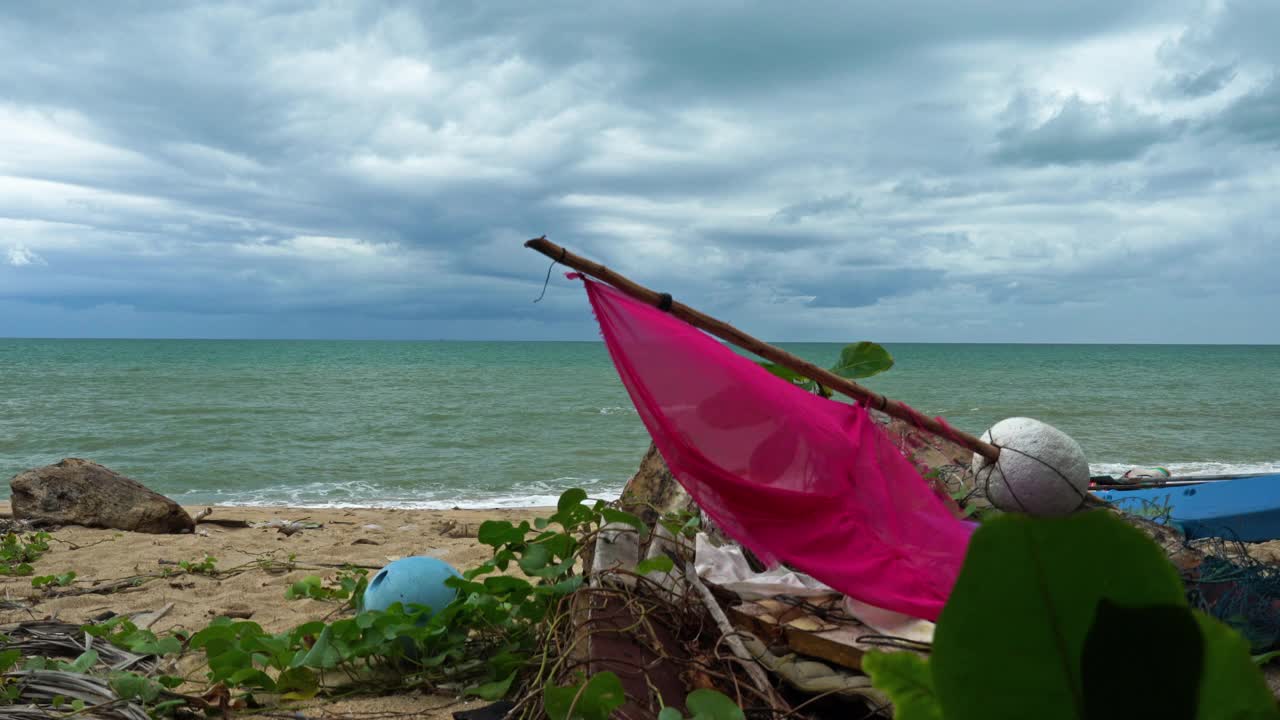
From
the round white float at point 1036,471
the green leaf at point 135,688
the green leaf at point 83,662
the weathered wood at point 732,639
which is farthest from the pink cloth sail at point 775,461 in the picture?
the green leaf at point 83,662

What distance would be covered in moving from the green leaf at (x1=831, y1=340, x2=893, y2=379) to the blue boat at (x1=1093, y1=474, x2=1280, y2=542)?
141cm

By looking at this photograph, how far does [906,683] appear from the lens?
40 centimetres

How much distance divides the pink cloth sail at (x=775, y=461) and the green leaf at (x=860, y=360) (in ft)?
2.63

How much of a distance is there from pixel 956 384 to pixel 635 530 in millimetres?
35830

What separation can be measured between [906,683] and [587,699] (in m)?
1.63

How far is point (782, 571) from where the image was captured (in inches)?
119

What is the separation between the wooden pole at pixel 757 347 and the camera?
2732 mm

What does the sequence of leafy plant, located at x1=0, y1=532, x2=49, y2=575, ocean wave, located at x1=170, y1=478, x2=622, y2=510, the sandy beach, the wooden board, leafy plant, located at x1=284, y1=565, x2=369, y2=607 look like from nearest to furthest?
the wooden board → leafy plant, located at x1=284, y1=565, x2=369, y2=607 → the sandy beach → leafy plant, located at x1=0, y1=532, x2=49, y2=575 → ocean wave, located at x1=170, y1=478, x2=622, y2=510

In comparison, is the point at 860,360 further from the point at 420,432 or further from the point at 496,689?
the point at 420,432

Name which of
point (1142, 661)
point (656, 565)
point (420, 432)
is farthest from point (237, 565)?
point (420, 432)

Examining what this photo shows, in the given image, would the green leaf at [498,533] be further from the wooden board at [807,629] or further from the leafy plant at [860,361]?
the leafy plant at [860,361]

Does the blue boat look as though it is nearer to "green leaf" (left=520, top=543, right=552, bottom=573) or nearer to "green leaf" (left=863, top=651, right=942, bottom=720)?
"green leaf" (left=520, top=543, right=552, bottom=573)

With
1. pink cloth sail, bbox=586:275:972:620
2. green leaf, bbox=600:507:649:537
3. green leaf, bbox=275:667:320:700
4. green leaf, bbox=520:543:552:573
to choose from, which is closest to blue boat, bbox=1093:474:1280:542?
pink cloth sail, bbox=586:275:972:620

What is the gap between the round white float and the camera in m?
3.09
